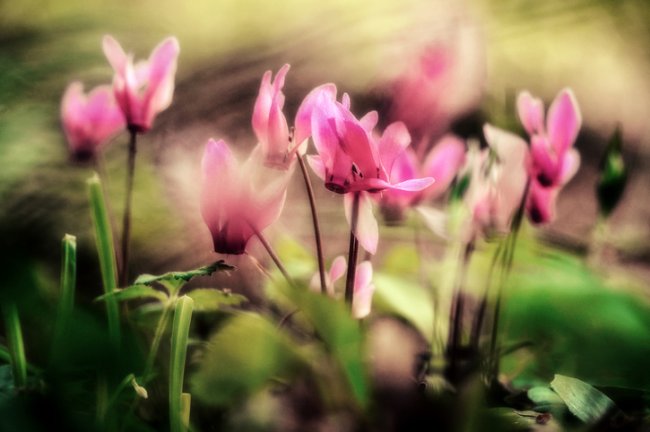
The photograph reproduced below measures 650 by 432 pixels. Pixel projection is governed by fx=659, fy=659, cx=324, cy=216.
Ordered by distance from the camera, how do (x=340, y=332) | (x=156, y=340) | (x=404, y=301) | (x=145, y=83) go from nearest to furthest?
(x=340, y=332), (x=156, y=340), (x=145, y=83), (x=404, y=301)

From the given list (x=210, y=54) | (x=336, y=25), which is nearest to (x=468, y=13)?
(x=336, y=25)

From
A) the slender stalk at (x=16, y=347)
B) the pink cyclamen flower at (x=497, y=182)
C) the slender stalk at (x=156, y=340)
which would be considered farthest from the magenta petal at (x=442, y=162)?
the slender stalk at (x=16, y=347)

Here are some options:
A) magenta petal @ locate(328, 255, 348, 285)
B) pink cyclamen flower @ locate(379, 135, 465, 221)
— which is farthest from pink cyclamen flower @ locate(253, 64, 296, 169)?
pink cyclamen flower @ locate(379, 135, 465, 221)

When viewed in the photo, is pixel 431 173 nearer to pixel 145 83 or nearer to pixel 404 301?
pixel 404 301

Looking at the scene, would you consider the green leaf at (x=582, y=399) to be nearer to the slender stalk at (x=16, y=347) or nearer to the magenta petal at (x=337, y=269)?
the magenta petal at (x=337, y=269)

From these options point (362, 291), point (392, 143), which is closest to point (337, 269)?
point (362, 291)

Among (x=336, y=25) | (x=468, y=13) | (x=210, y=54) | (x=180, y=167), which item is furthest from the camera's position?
(x=336, y=25)

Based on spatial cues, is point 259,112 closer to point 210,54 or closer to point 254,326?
point 254,326
